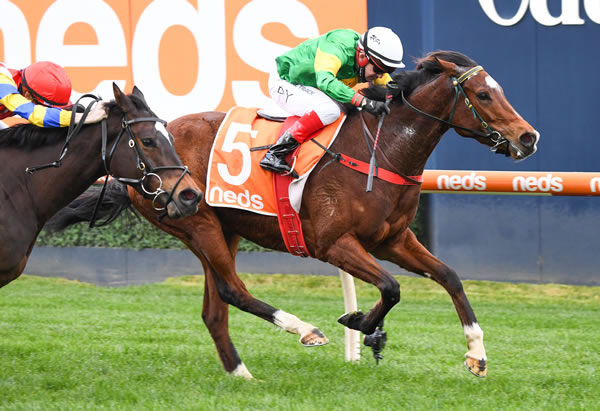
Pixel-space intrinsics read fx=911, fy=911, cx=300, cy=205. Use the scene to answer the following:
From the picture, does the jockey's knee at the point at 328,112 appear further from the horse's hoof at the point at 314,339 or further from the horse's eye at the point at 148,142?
the horse's hoof at the point at 314,339

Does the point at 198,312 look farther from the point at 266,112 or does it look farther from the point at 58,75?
the point at 58,75

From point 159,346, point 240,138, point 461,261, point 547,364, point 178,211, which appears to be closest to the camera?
point 178,211

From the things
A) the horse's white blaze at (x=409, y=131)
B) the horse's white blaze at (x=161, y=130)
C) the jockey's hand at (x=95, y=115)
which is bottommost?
the horse's white blaze at (x=409, y=131)

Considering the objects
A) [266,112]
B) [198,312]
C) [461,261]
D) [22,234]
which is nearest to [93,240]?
[198,312]

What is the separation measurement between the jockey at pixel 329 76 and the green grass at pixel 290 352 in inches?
54.7

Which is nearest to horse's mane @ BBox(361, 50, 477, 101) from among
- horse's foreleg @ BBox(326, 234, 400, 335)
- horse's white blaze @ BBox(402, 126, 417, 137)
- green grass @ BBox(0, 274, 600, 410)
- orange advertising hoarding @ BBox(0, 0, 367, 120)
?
horse's white blaze @ BBox(402, 126, 417, 137)

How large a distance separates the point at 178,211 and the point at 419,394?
167cm

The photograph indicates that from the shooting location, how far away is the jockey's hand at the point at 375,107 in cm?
545

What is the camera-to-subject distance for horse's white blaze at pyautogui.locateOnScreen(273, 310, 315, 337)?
16.1ft

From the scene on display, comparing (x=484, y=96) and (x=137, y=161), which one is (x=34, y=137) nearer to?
(x=137, y=161)

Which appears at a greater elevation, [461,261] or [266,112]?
[266,112]

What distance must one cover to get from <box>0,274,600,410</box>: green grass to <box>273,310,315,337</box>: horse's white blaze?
35 cm

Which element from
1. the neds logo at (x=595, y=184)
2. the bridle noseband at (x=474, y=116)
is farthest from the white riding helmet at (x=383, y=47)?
the neds logo at (x=595, y=184)

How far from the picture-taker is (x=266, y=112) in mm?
5945
